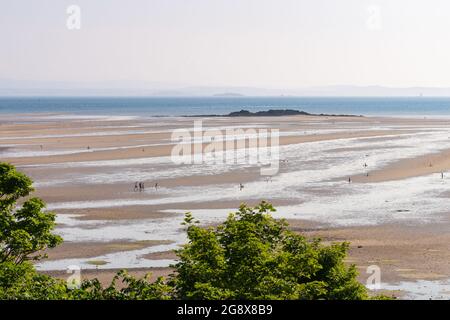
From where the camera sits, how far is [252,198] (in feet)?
142

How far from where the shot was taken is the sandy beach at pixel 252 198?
28.8m

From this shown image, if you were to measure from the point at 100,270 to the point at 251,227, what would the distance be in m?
15.5

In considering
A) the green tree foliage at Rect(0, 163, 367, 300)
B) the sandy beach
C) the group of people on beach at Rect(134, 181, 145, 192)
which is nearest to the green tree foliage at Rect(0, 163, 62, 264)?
the green tree foliage at Rect(0, 163, 367, 300)

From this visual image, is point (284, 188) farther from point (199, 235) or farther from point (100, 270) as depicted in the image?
point (199, 235)

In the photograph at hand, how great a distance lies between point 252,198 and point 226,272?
31325 millimetres

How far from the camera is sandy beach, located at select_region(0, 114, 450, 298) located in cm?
2881

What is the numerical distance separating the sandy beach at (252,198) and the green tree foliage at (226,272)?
1030 cm

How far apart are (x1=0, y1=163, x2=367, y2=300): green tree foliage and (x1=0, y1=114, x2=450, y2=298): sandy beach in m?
10.3

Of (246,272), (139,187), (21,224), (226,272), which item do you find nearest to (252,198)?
(139,187)

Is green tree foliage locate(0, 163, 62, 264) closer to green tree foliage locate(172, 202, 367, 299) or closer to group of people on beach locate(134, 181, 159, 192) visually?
green tree foliage locate(172, 202, 367, 299)

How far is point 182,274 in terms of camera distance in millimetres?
12508

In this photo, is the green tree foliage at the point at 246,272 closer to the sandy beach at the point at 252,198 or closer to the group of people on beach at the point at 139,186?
the sandy beach at the point at 252,198

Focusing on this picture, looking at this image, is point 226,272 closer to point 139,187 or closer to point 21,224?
point 21,224

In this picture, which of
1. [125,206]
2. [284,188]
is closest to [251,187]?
[284,188]
